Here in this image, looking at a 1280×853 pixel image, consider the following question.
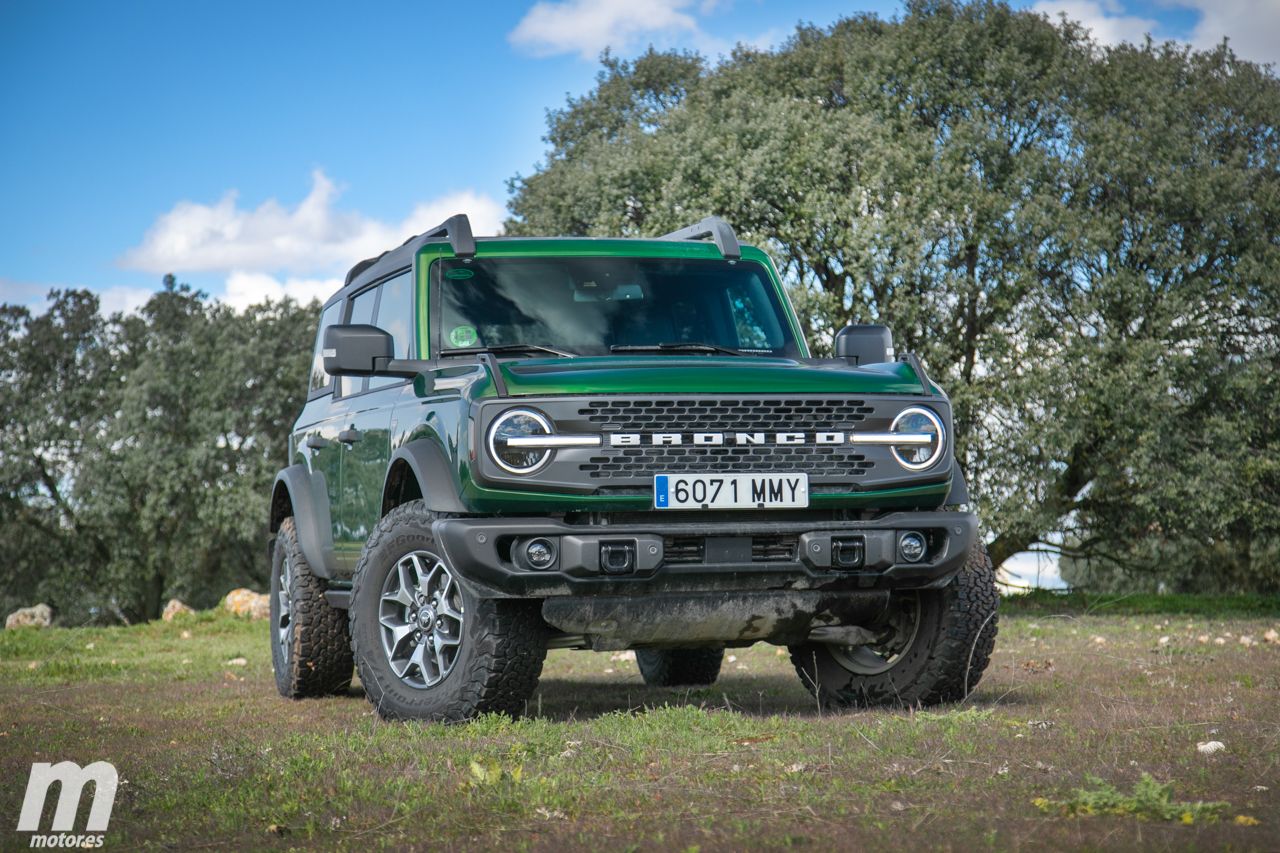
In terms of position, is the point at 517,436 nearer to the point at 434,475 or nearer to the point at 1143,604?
the point at 434,475

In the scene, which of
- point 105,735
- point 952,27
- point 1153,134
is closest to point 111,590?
point 952,27

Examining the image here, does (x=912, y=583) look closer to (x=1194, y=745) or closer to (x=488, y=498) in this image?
(x=1194, y=745)

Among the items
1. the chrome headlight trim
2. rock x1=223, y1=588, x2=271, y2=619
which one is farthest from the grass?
rock x1=223, y1=588, x2=271, y2=619

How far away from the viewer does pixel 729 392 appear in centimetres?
588

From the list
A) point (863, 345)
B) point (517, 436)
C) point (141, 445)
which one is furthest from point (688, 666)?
point (141, 445)

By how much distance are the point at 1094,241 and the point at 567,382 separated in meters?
15.5

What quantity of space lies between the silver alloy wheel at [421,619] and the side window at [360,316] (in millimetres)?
1822

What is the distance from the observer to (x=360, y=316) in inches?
329

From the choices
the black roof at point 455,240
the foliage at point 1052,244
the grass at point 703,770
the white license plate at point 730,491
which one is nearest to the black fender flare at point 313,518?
the grass at point 703,770

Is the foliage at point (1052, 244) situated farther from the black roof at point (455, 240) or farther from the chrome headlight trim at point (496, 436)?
the chrome headlight trim at point (496, 436)

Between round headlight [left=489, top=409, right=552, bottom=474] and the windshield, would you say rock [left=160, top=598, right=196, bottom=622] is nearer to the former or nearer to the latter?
the windshield

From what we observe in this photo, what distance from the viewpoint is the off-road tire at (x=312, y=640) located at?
8.41 meters

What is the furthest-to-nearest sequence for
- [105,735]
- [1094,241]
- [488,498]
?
[1094,241] < [105,735] < [488,498]

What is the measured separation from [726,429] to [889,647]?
168 centimetres
